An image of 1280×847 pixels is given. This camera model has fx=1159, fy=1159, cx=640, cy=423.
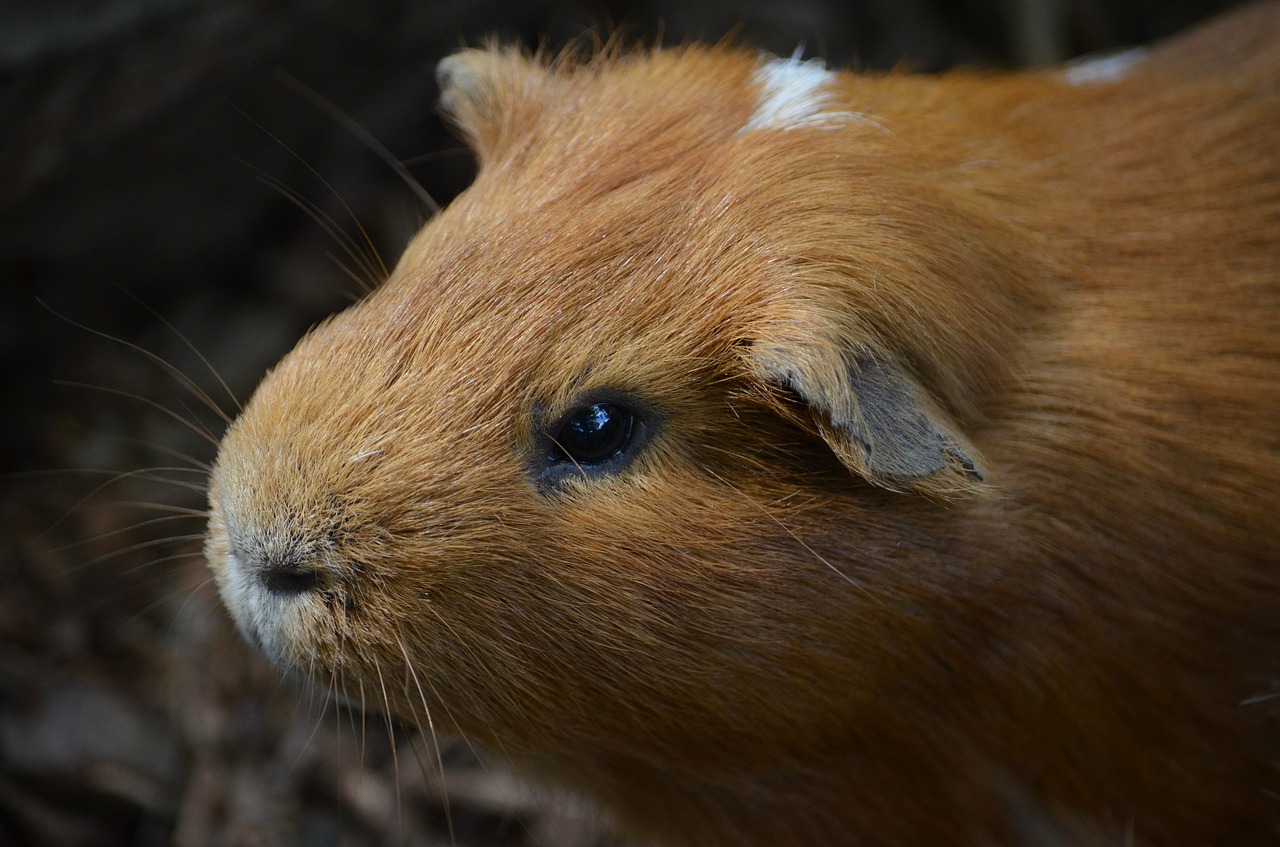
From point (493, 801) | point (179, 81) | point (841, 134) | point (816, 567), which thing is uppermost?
point (179, 81)

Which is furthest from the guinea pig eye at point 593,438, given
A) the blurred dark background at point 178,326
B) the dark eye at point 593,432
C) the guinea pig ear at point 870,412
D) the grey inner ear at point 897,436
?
the blurred dark background at point 178,326

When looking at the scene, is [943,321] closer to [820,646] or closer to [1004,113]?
[820,646]

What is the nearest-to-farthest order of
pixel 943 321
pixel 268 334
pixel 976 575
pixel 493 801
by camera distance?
1. pixel 943 321
2. pixel 976 575
3. pixel 493 801
4. pixel 268 334

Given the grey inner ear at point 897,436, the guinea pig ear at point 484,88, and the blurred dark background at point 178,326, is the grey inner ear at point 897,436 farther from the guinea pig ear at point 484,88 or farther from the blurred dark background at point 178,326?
the blurred dark background at point 178,326

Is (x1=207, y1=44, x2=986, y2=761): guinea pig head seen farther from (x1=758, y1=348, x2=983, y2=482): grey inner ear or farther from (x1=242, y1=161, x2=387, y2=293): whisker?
(x1=242, y1=161, x2=387, y2=293): whisker

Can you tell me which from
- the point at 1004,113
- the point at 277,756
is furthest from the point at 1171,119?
the point at 277,756

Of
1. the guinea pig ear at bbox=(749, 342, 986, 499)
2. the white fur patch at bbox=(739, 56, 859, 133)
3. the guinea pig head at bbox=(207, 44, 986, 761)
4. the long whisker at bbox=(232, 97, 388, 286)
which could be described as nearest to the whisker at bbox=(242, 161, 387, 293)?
the long whisker at bbox=(232, 97, 388, 286)
